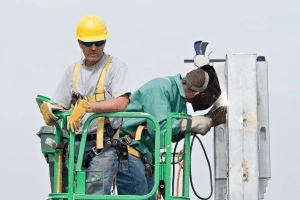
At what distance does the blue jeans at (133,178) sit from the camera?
8977 mm

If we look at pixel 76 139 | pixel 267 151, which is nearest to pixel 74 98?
pixel 76 139

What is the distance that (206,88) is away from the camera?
863cm

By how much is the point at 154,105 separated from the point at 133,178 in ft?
3.17

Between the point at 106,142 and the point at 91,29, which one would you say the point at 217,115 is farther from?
the point at 91,29

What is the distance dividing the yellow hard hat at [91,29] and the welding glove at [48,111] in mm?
866

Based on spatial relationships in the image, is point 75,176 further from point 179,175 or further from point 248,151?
point 248,151

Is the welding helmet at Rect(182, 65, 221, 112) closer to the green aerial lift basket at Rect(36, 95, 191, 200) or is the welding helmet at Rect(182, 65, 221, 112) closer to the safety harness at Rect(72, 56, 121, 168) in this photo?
the green aerial lift basket at Rect(36, 95, 191, 200)

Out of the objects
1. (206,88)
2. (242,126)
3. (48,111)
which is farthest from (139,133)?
(242,126)

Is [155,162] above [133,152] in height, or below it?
below

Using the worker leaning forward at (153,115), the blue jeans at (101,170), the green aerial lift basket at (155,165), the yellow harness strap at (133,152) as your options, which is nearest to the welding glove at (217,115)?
the worker leaning forward at (153,115)

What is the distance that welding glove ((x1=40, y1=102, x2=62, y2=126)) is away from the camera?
8.47 metres

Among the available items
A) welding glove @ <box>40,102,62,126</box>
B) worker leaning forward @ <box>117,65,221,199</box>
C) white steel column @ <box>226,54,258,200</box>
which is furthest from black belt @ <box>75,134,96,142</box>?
white steel column @ <box>226,54,258,200</box>

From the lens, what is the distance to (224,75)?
8.09 m

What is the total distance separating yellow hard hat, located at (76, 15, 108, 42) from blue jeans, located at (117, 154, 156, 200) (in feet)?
4.65
